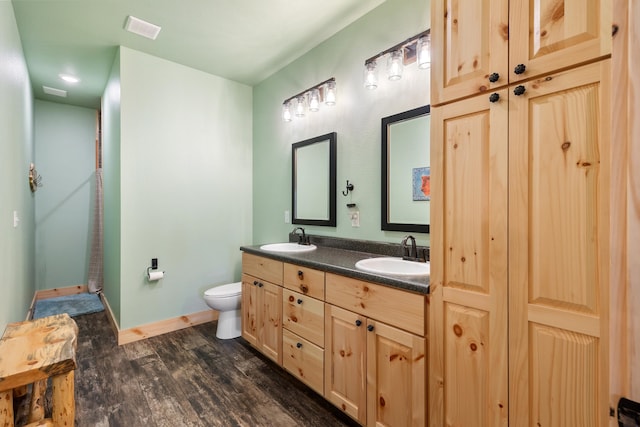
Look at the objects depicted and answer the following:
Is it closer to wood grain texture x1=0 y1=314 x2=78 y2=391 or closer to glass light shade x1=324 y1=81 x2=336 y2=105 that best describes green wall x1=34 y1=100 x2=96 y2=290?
wood grain texture x1=0 y1=314 x2=78 y2=391

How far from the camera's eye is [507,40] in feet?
3.47

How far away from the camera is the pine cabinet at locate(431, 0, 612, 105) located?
90 centimetres

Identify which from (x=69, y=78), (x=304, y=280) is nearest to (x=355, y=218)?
(x=304, y=280)

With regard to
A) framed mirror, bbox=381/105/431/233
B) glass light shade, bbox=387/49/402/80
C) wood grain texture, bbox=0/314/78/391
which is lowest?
wood grain texture, bbox=0/314/78/391

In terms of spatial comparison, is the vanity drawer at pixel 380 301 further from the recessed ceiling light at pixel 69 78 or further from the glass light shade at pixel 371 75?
the recessed ceiling light at pixel 69 78

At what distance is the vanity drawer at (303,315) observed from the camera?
1806 millimetres

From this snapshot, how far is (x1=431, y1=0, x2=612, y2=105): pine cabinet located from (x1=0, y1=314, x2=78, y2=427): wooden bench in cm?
199

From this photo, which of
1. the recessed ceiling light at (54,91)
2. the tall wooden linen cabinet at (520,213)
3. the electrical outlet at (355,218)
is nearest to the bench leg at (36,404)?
the tall wooden linen cabinet at (520,213)

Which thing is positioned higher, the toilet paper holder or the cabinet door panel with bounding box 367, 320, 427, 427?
the toilet paper holder

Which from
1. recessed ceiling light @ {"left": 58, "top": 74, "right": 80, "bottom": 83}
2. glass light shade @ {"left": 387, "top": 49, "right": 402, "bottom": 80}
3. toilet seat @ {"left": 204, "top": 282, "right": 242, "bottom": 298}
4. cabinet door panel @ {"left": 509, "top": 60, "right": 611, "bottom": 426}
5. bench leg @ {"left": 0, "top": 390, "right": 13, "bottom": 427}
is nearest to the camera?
cabinet door panel @ {"left": 509, "top": 60, "right": 611, "bottom": 426}

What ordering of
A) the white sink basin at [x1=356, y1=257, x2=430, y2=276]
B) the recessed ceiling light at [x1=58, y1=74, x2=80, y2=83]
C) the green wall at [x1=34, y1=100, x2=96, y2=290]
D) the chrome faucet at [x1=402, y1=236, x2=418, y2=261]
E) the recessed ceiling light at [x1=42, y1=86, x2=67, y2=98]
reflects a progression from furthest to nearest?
the green wall at [x1=34, y1=100, x2=96, y2=290]
the recessed ceiling light at [x1=42, y1=86, x2=67, y2=98]
the recessed ceiling light at [x1=58, y1=74, x2=80, y2=83]
the chrome faucet at [x1=402, y1=236, x2=418, y2=261]
the white sink basin at [x1=356, y1=257, x2=430, y2=276]

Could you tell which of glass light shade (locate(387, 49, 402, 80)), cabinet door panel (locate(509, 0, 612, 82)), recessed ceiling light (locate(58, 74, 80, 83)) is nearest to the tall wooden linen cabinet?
cabinet door panel (locate(509, 0, 612, 82))

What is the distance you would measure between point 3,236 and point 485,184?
264 cm

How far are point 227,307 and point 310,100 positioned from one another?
1.98 metres
